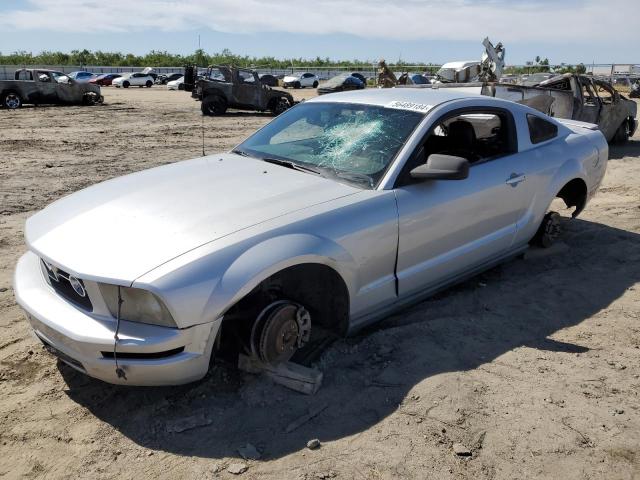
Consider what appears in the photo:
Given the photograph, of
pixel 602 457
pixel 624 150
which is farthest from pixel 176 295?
pixel 624 150

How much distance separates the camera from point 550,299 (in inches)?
172

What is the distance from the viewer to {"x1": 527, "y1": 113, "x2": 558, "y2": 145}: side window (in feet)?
15.4

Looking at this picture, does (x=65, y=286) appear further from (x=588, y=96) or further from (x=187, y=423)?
(x=588, y=96)

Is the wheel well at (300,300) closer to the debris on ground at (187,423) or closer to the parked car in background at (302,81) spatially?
the debris on ground at (187,423)

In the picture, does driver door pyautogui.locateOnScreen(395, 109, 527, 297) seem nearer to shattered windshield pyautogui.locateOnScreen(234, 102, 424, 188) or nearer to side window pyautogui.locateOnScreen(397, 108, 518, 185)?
side window pyautogui.locateOnScreen(397, 108, 518, 185)

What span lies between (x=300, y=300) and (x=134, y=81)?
46.7m

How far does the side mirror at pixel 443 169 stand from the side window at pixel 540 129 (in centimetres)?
151

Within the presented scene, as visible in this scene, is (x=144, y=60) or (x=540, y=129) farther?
(x=144, y=60)

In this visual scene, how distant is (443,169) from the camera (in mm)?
3484

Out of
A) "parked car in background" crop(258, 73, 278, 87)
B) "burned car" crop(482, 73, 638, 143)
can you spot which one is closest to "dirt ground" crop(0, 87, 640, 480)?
"burned car" crop(482, 73, 638, 143)

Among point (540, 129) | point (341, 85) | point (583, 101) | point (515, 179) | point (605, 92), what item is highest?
point (341, 85)

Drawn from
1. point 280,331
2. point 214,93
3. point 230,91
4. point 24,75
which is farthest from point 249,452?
point 24,75

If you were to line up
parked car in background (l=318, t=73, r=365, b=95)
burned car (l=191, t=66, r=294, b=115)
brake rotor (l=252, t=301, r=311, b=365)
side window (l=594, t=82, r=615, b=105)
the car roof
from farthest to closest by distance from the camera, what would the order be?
parked car in background (l=318, t=73, r=365, b=95)
burned car (l=191, t=66, r=294, b=115)
side window (l=594, t=82, r=615, b=105)
the car roof
brake rotor (l=252, t=301, r=311, b=365)

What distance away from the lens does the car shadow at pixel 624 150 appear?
11.1m
